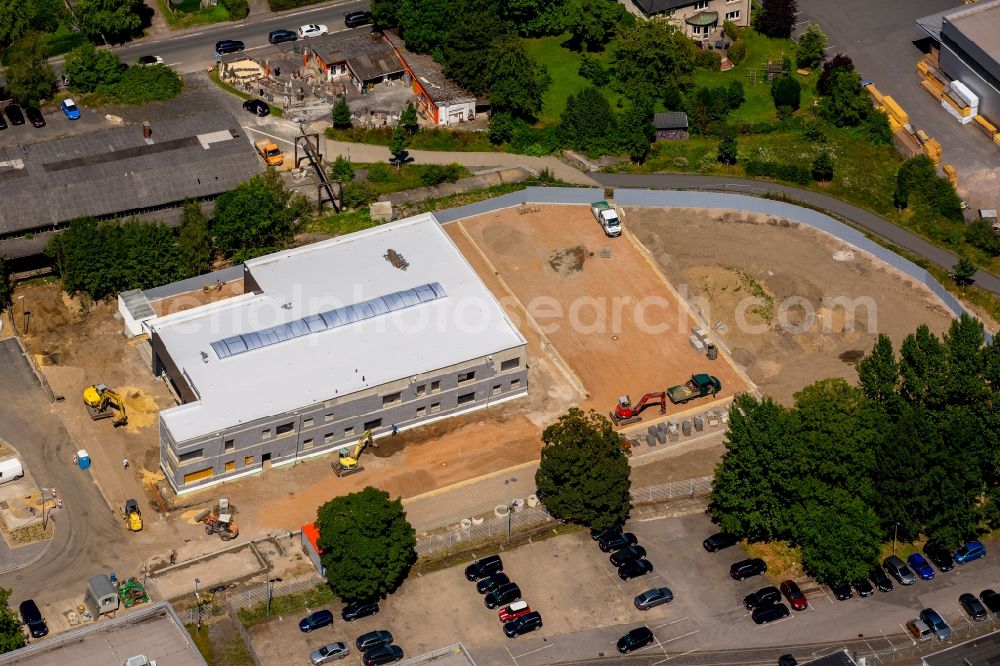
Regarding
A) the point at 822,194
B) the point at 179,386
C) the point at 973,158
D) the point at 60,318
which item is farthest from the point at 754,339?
the point at 60,318

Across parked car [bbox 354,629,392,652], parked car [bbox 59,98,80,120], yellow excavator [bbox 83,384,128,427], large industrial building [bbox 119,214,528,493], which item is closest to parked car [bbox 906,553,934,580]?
large industrial building [bbox 119,214,528,493]

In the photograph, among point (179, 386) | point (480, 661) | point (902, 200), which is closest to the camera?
point (480, 661)

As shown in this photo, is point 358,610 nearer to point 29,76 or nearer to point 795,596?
point 795,596

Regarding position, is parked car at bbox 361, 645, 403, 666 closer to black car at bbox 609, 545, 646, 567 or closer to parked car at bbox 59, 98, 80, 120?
black car at bbox 609, 545, 646, 567

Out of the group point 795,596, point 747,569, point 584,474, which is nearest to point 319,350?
point 584,474

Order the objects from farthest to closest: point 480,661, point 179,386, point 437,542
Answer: point 179,386
point 437,542
point 480,661

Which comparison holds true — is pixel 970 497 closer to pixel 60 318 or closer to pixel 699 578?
pixel 699 578

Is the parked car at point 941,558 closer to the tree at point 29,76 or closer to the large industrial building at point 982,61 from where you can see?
the large industrial building at point 982,61
